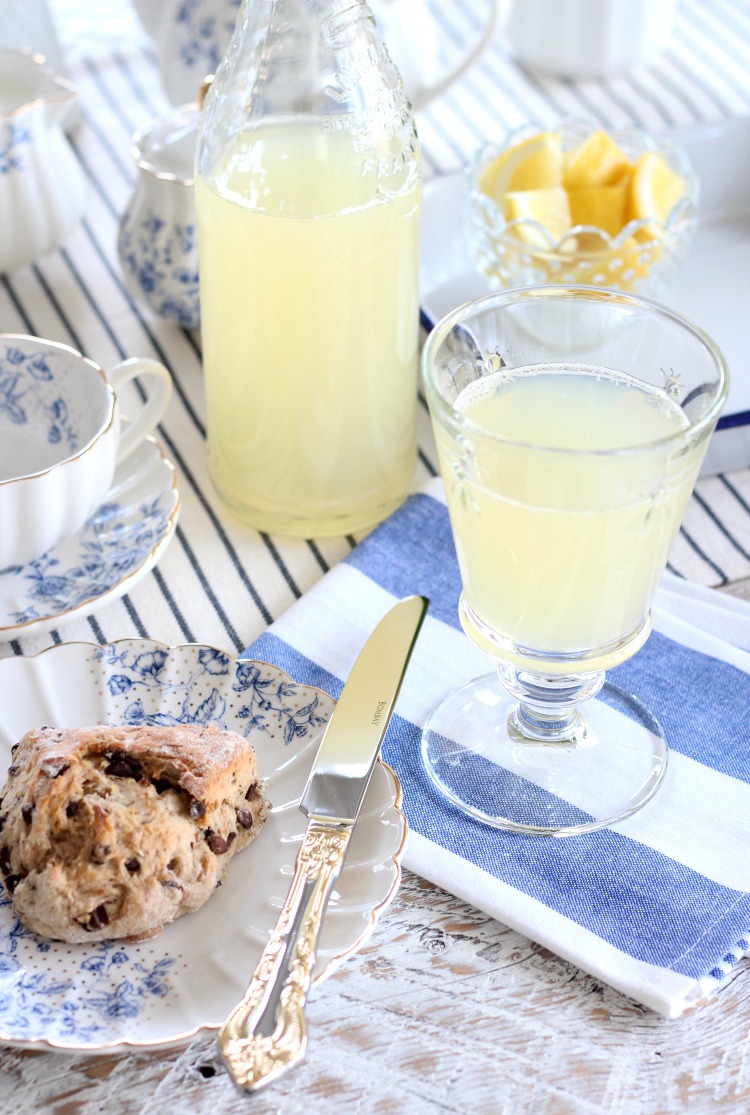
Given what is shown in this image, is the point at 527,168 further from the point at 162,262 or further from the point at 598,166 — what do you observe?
the point at 162,262

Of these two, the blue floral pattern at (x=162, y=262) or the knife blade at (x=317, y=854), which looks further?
the blue floral pattern at (x=162, y=262)

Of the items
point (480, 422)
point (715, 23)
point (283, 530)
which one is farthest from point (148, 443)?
point (715, 23)

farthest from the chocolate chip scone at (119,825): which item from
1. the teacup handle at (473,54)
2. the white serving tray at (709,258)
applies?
the teacup handle at (473,54)

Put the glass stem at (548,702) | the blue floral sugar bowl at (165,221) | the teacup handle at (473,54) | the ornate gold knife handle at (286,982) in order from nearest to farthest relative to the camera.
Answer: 1. the ornate gold knife handle at (286,982)
2. the glass stem at (548,702)
3. the blue floral sugar bowl at (165,221)
4. the teacup handle at (473,54)

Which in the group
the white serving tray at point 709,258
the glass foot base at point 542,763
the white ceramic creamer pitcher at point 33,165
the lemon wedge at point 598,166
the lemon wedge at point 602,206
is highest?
the white ceramic creamer pitcher at point 33,165

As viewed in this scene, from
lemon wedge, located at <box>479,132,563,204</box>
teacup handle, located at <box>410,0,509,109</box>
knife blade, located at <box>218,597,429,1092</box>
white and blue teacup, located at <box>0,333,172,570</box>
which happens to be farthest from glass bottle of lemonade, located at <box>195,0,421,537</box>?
teacup handle, located at <box>410,0,509,109</box>

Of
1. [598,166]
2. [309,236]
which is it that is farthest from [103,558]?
[598,166]

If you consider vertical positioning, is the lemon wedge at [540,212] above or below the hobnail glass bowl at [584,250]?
above

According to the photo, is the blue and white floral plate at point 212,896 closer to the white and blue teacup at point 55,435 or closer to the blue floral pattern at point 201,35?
the white and blue teacup at point 55,435

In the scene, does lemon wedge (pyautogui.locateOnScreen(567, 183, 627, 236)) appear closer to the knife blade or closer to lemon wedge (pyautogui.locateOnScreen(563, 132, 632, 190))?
lemon wedge (pyautogui.locateOnScreen(563, 132, 632, 190))
